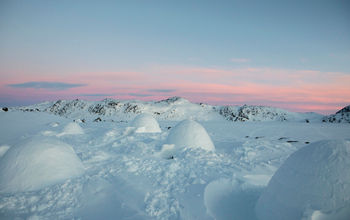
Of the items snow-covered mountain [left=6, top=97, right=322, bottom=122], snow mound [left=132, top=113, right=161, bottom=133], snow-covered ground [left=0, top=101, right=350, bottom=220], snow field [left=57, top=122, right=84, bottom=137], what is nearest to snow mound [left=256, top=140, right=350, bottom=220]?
snow-covered ground [left=0, top=101, right=350, bottom=220]

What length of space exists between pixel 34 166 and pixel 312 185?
203 inches

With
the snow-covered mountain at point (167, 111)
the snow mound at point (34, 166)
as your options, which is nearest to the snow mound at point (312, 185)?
the snow mound at point (34, 166)

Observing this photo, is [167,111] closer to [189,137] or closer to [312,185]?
[189,137]

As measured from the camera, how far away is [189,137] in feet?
23.4

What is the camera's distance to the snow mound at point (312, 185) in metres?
2.28

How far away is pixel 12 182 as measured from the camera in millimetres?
4051

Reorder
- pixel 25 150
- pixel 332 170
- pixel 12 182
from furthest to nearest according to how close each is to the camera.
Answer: pixel 25 150 < pixel 12 182 < pixel 332 170

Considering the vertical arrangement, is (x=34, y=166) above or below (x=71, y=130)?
above

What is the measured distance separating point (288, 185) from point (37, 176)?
4.77m

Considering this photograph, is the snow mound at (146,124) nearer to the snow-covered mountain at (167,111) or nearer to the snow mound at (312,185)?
the snow mound at (312,185)

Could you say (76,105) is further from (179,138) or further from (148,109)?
(179,138)

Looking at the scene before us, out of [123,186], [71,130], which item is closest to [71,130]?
[71,130]

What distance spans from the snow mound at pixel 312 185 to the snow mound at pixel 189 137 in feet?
14.0

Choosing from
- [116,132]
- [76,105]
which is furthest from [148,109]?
[116,132]
